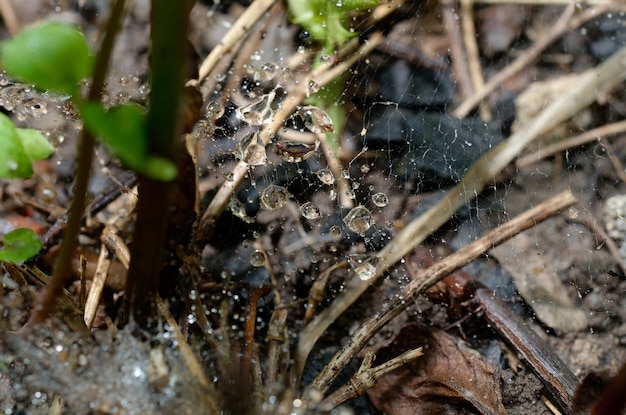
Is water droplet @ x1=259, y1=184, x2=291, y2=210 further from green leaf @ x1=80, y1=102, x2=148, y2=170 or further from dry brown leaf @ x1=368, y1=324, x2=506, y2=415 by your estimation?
green leaf @ x1=80, y1=102, x2=148, y2=170

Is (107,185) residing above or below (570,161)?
above

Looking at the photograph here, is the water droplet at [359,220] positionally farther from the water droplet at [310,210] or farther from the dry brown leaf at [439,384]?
the dry brown leaf at [439,384]

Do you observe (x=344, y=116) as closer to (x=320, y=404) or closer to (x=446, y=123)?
(x=446, y=123)

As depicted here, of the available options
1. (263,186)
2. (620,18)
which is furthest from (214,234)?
(620,18)

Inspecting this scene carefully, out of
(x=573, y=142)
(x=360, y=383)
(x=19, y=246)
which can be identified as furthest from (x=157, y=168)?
(x=573, y=142)

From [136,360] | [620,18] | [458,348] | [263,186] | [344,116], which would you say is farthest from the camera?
[620,18]

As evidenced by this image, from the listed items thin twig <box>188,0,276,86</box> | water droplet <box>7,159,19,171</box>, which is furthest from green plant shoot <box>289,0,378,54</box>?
water droplet <box>7,159,19,171</box>

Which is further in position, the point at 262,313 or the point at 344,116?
the point at 344,116
